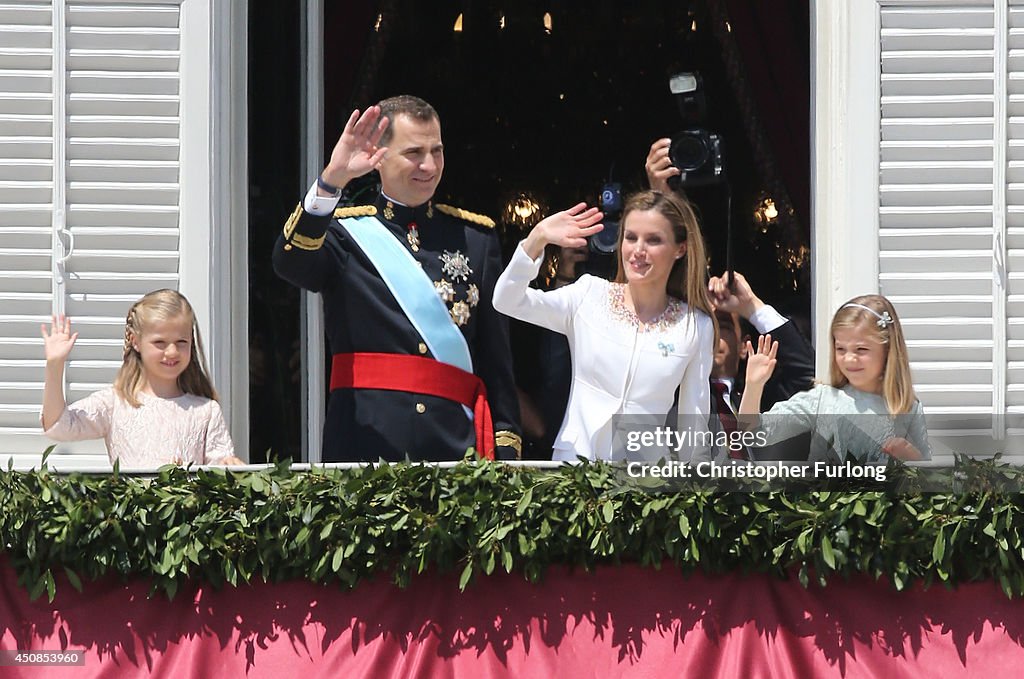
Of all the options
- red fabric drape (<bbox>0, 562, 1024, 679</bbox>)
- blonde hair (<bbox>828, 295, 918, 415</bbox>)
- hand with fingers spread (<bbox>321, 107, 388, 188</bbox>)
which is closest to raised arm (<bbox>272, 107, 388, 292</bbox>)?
hand with fingers spread (<bbox>321, 107, 388, 188</bbox>)

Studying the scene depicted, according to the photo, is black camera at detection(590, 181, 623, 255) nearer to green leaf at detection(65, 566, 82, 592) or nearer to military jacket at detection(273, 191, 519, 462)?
military jacket at detection(273, 191, 519, 462)

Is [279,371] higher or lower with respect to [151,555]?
higher

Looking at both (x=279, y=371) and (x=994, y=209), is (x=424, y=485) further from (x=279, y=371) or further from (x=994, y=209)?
(x=994, y=209)

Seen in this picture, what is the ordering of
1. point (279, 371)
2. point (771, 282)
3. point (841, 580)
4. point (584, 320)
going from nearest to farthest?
point (841, 580)
point (584, 320)
point (279, 371)
point (771, 282)

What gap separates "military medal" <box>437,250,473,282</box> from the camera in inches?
220

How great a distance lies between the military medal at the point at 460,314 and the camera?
556cm

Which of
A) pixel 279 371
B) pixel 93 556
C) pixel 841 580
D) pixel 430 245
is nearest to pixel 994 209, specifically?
pixel 841 580

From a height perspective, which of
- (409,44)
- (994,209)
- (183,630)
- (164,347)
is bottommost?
(183,630)

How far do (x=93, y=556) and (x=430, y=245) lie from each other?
4.13 feet

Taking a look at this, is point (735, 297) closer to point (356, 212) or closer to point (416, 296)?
point (416, 296)

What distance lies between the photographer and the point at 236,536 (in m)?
5.17

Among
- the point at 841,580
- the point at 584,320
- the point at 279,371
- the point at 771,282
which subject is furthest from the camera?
the point at 771,282

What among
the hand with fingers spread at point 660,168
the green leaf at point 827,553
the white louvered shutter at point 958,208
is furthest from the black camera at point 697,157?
the green leaf at point 827,553

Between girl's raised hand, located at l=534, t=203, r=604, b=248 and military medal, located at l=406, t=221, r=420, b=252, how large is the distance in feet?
1.48
